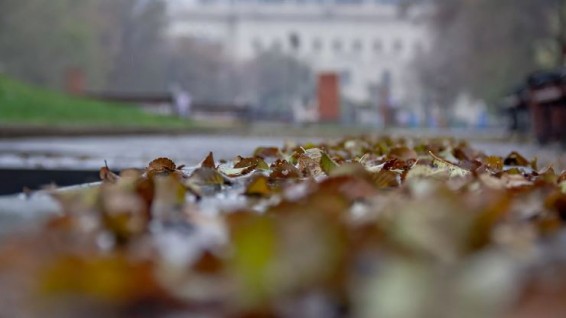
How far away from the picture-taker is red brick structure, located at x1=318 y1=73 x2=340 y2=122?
→ 37.8 metres

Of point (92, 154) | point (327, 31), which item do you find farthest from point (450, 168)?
point (327, 31)

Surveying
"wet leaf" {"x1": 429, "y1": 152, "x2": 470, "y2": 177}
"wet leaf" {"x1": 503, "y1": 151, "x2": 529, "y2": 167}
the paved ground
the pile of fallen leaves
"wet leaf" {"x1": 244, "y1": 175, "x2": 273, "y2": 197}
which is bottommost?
the paved ground

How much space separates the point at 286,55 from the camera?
71.4m

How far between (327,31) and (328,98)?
5181 centimetres

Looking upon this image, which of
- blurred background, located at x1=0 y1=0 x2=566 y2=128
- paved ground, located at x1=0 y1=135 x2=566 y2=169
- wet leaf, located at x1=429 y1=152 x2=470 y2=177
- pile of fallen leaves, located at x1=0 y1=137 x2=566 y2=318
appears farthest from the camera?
blurred background, located at x1=0 y1=0 x2=566 y2=128

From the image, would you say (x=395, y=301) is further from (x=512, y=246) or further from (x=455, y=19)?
(x=455, y=19)

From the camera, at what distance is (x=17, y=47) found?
37.2 m

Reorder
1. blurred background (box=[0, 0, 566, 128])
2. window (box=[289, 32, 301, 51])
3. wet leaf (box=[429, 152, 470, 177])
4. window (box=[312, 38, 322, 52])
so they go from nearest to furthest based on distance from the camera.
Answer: wet leaf (box=[429, 152, 470, 177]), blurred background (box=[0, 0, 566, 128]), window (box=[289, 32, 301, 51]), window (box=[312, 38, 322, 52])

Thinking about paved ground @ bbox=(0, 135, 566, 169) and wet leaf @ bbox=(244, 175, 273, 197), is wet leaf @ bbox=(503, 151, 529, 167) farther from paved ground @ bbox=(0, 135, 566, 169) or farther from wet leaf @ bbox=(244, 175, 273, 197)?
wet leaf @ bbox=(244, 175, 273, 197)

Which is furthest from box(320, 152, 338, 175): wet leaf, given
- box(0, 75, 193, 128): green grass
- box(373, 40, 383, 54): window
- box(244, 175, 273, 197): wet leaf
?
box(373, 40, 383, 54): window

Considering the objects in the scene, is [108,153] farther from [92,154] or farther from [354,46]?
[354,46]

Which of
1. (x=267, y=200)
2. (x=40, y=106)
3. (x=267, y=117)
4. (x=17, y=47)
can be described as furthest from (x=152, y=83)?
(x=267, y=200)

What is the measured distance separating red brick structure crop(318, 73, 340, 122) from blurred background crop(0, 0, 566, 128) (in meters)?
0.04

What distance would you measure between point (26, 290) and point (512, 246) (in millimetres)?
549
